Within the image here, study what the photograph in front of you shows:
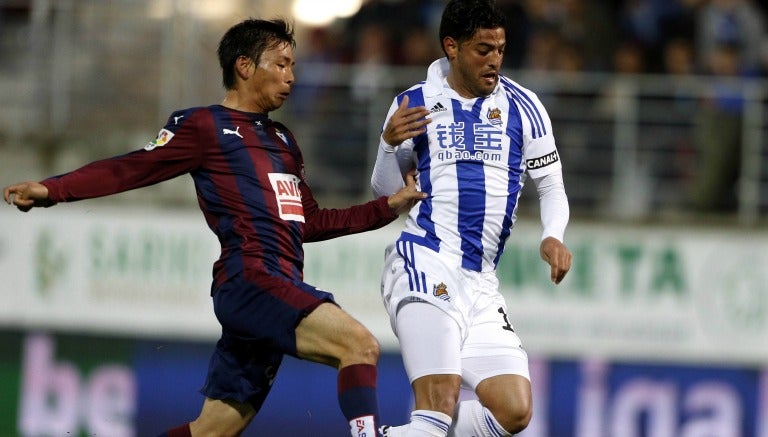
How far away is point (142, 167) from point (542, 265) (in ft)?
21.3

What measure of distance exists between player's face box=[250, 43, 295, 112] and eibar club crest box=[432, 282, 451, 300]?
1.25m

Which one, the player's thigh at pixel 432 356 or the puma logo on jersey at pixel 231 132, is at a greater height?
the puma logo on jersey at pixel 231 132

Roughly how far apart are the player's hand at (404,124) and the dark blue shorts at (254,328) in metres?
0.93

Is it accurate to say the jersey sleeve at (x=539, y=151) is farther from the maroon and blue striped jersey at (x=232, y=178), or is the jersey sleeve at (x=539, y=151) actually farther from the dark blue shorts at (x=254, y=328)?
the dark blue shorts at (x=254, y=328)

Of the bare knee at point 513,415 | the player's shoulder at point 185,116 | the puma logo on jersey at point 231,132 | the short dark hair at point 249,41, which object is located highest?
the short dark hair at point 249,41

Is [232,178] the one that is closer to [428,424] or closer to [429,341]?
[429,341]

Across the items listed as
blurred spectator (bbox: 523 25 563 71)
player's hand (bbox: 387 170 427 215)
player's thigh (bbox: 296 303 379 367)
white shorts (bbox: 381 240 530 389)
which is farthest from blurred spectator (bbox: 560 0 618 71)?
player's thigh (bbox: 296 303 379 367)

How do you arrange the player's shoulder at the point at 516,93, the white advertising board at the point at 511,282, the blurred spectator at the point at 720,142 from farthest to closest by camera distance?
the blurred spectator at the point at 720,142 → the white advertising board at the point at 511,282 → the player's shoulder at the point at 516,93

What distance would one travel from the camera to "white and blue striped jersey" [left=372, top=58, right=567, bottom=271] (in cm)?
684

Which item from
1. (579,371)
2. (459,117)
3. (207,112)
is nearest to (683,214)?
(579,371)

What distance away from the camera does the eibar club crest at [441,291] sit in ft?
21.9

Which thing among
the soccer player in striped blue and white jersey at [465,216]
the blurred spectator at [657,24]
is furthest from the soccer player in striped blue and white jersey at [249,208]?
the blurred spectator at [657,24]

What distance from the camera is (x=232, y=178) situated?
661cm

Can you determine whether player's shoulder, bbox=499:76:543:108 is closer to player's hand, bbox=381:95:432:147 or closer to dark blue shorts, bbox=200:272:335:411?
player's hand, bbox=381:95:432:147
